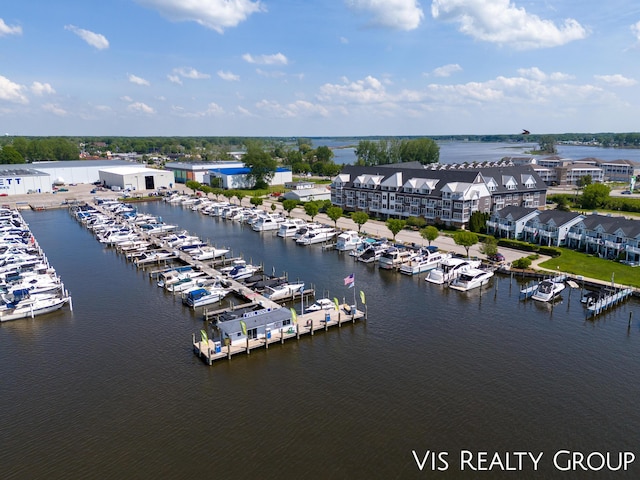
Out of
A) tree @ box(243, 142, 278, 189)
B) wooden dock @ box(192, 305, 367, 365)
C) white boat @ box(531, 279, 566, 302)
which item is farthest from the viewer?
tree @ box(243, 142, 278, 189)

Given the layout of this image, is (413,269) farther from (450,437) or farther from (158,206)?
(158,206)

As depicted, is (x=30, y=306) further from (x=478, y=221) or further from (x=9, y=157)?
(x=9, y=157)

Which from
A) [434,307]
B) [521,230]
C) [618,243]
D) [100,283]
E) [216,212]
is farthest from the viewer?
[216,212]

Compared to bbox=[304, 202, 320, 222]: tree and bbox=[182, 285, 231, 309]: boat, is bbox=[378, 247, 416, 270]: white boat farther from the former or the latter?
bbox=[304, 202, 320, 222]: tree

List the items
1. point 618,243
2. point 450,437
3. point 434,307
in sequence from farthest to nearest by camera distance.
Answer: point 618,243 → point 434,307 → point 450,437

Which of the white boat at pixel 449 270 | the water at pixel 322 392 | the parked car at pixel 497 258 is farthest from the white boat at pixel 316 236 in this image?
the water at pixel 322 392

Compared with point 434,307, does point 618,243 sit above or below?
above

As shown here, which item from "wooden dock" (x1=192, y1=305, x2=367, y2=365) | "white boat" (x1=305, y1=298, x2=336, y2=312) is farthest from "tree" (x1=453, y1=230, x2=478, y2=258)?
"white boat" (x1=305, y1=298, x2=336, y2=312)

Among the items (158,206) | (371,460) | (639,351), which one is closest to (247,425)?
(371,460)
